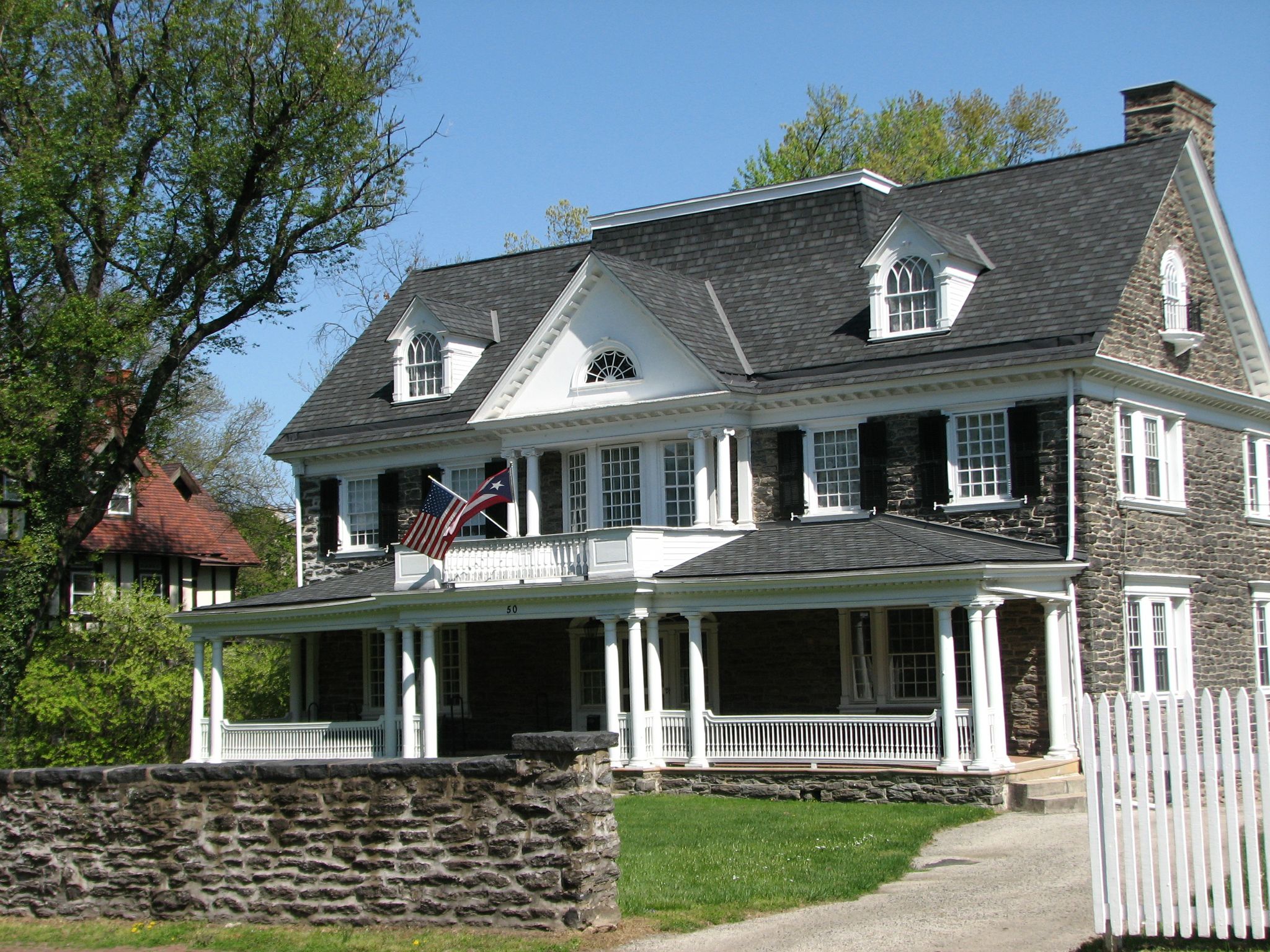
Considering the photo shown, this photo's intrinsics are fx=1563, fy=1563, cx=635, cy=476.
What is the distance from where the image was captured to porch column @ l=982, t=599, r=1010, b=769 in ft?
71.8

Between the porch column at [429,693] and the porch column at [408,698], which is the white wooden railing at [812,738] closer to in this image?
the porch column at [429,693]

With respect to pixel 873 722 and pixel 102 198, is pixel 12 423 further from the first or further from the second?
pixel 873 722

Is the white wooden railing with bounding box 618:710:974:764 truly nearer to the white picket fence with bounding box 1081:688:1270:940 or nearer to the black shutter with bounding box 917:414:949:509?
the black shutter with bounding box 917:414:949:509

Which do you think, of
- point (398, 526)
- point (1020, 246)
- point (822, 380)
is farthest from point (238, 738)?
point (1020, 246)

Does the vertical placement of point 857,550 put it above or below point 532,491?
below

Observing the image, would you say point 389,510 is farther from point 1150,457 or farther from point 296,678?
point 1150,457

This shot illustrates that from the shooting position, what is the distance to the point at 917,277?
25.9 metres

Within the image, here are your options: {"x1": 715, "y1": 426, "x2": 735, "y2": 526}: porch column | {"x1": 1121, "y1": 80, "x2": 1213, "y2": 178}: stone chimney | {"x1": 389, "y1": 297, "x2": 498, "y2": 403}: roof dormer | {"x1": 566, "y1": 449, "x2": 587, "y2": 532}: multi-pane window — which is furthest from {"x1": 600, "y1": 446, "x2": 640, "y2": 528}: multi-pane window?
{"x1": 1121, "y1": 80, "x2": 1213, "y2": 178}: stone chimney

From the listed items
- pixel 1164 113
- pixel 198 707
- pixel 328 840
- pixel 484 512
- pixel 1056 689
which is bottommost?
pixel 328 840

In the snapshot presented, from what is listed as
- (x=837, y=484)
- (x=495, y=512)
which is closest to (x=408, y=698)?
(x=495, y=512)

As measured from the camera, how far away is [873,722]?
23.0m

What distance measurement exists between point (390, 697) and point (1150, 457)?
13498 millimetres

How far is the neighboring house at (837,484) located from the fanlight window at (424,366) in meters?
0.08

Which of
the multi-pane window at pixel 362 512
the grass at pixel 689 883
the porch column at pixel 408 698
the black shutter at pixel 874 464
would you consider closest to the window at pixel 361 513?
the multi-pane window at pixel 362 512
